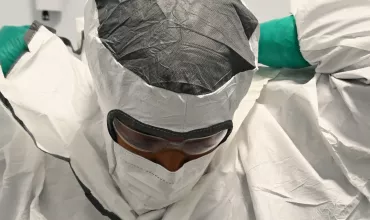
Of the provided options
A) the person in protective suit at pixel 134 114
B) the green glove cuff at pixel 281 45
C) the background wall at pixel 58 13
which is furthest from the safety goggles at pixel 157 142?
the background wall at pixel 58 13

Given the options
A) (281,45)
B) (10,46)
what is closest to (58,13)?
(10,46)

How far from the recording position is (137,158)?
73cm

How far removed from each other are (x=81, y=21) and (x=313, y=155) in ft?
1.60

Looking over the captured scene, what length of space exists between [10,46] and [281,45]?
1.41 ft

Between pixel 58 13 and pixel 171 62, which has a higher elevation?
pixel 171 62

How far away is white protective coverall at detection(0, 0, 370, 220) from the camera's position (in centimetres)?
78

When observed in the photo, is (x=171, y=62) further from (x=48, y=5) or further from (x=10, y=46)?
(x=48, y=5)

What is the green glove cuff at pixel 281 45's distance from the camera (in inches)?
32.9

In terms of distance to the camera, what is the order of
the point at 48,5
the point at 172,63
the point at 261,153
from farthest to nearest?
the point at 48,5 → the point at 261,153 → the point at 172,63

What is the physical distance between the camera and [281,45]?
0.84 metres

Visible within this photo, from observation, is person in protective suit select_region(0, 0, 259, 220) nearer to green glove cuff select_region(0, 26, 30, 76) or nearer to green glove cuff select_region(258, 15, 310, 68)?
green glove cuff select_region(0, 26, 30, 76)

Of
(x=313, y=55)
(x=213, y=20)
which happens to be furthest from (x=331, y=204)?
(x=213, y=20)

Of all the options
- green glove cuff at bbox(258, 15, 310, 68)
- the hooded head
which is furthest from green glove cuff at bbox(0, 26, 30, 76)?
green glove cuff at bbox(258, 15, 310, 68)

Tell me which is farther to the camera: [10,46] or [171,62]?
[10,46]
